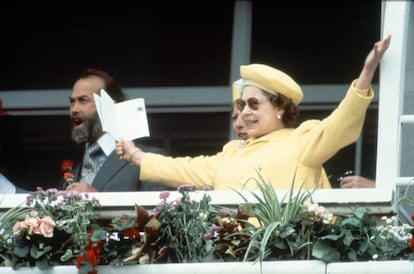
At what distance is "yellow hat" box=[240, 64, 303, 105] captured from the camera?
353 inches

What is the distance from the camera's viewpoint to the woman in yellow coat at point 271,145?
8.64 m

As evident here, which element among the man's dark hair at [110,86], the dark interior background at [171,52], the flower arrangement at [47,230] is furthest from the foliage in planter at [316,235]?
the dark interior background at [171,52]

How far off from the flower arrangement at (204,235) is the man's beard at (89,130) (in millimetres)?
1179

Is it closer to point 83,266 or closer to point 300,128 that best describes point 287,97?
point 300,128

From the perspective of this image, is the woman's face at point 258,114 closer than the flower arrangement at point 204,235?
No

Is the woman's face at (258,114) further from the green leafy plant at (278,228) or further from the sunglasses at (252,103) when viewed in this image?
the green leafy plant at (278,228)

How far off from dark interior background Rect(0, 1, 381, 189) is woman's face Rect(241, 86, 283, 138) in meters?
1.50

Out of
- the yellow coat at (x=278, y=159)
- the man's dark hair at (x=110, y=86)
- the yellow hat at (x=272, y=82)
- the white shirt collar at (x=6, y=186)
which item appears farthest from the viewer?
the man's dark hair at (x=110, y=86)

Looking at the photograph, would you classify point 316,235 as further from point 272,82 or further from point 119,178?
point 119,178

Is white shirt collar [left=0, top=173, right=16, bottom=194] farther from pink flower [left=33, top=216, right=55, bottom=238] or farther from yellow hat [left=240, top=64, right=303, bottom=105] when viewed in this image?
yellow hat [left=240, top=64, right=303, bottom=105]

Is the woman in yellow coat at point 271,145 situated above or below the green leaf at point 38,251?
above

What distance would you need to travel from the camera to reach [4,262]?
839 cm

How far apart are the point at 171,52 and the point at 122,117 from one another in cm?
165

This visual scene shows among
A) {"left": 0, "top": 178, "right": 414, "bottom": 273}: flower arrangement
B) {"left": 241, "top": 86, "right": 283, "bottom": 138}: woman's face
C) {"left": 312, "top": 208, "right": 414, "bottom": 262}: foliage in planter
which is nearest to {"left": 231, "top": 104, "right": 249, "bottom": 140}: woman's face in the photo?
{"left": 241, "top": 86, "right": 283, "bottom": 138}: woman's face
